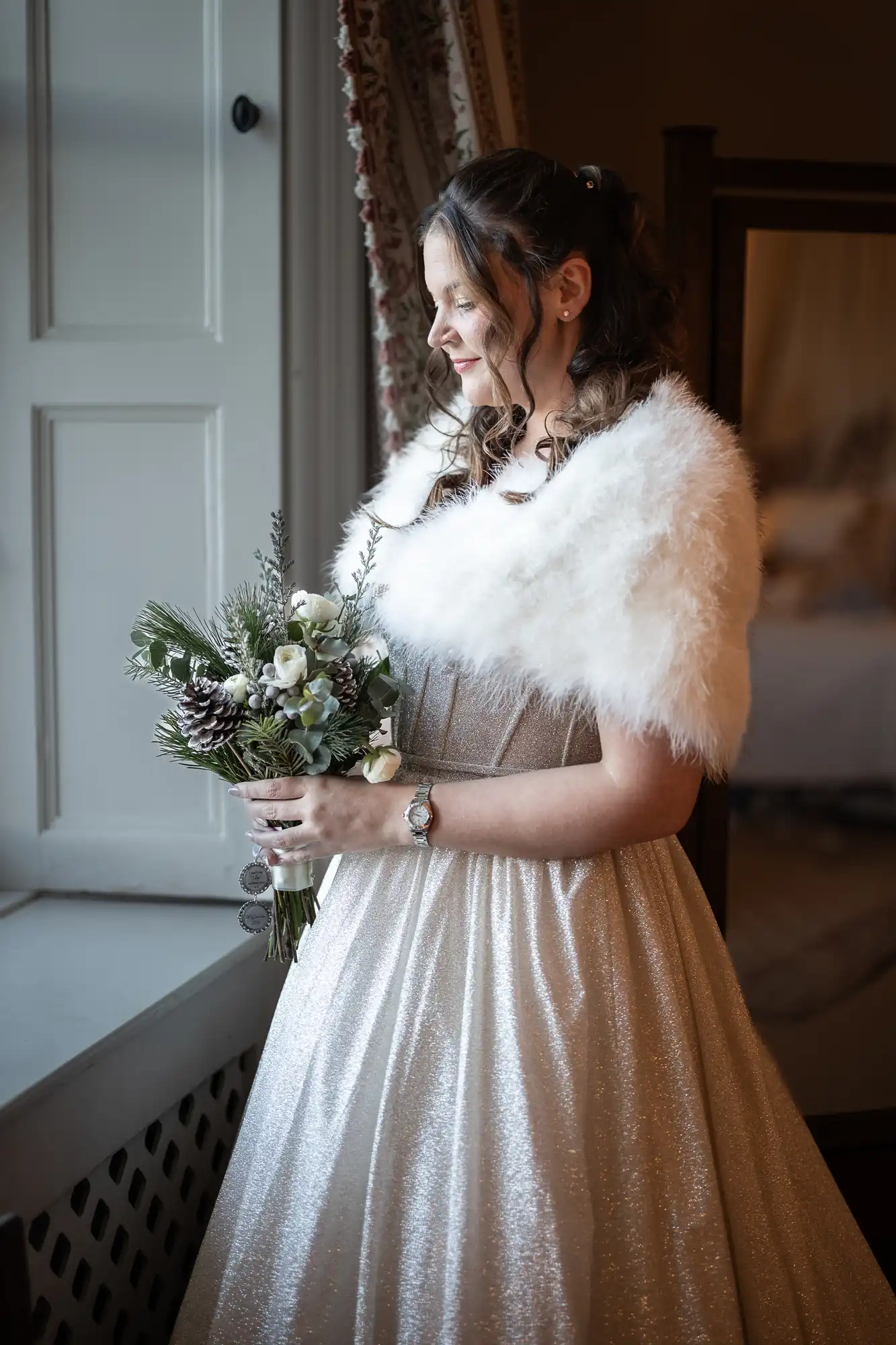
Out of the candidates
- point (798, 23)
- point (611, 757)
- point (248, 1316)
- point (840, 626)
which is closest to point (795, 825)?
point (840, 626)

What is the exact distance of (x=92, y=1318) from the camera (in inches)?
58.6

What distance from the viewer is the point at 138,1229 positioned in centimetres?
159

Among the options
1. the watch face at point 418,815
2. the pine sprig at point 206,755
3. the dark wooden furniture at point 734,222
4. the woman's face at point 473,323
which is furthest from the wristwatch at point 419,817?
the dark wooden furniture at point 734,222

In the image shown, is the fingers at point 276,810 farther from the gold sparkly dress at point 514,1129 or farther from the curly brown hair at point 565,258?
the curly brown hair at point 565,258

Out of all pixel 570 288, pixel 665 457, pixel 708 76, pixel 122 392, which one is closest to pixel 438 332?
pixel 570 288

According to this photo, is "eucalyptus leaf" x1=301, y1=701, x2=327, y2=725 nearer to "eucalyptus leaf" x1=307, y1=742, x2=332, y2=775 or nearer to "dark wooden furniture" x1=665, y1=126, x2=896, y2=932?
"eucalyptus leaf" x1=307, y1=742, x2=332, y2=775

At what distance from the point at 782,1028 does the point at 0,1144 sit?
190 centimetres

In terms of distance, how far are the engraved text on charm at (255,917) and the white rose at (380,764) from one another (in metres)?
0.23

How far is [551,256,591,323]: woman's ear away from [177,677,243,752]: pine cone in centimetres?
59

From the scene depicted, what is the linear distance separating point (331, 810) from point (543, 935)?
269mm

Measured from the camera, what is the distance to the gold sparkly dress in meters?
1.16

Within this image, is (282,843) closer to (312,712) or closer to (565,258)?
(312,712)

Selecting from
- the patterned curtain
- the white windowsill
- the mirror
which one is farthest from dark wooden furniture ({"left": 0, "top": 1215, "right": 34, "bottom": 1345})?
the mirror

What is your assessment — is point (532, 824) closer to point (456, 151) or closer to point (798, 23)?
point (456, 151)
